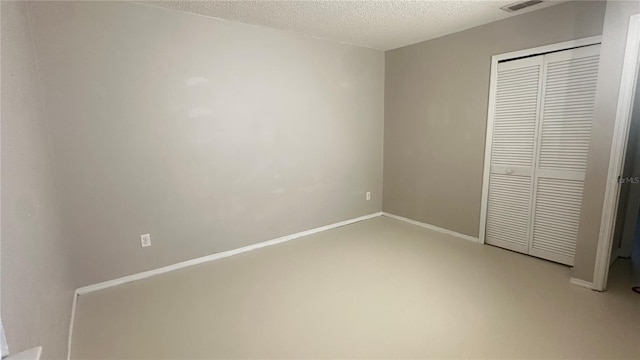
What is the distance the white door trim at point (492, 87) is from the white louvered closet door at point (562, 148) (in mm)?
54

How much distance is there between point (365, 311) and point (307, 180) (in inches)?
73.3

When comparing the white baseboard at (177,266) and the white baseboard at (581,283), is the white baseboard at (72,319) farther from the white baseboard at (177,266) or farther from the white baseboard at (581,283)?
the white baseboard at (581,283)

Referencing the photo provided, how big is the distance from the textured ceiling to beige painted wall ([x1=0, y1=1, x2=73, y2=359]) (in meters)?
1.26

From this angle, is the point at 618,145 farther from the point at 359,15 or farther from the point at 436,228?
the point at 359,15

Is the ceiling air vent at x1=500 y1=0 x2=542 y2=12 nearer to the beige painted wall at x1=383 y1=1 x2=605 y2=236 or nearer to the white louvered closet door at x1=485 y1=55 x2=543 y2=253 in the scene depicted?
the beige painted wall at x1=383 y1=1 x2=605 y2=236

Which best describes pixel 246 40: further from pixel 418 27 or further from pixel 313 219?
pixel 313 219

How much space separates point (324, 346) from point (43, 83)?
267cm

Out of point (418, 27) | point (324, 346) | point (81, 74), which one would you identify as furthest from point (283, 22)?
point (324, 346)

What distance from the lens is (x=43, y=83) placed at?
2.21 m

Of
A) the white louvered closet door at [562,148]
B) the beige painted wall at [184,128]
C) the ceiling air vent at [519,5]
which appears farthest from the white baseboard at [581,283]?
the beige painted wall at [184,128]

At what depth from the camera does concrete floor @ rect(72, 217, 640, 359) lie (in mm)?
1845

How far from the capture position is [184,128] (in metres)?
2.82

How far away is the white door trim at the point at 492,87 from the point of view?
2.59 metres

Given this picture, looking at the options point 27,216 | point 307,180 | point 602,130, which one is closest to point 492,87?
point 602,130
